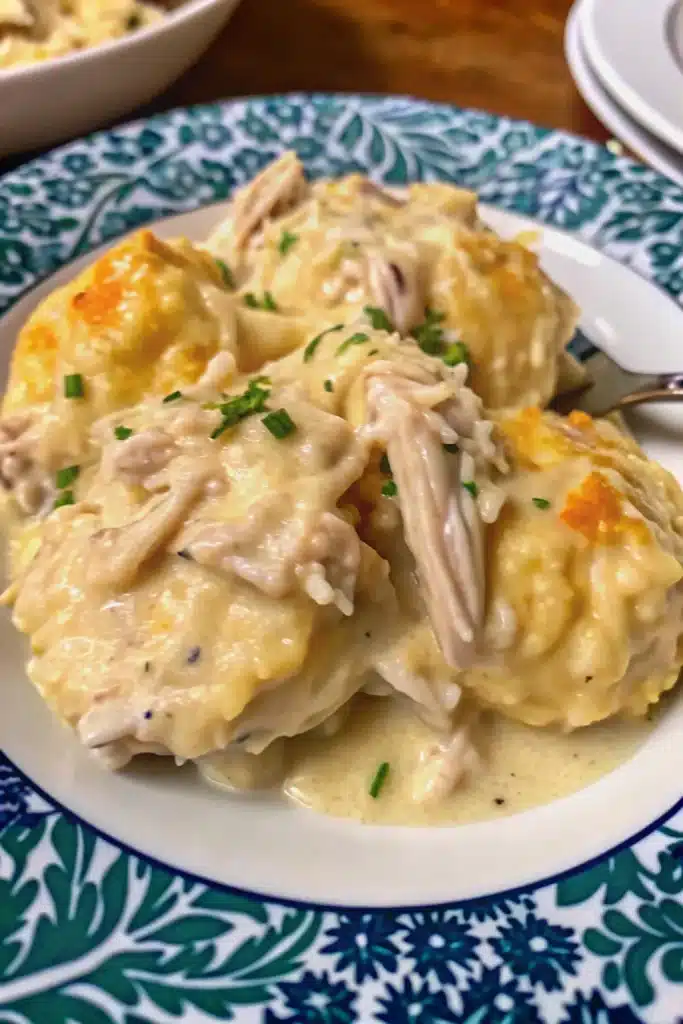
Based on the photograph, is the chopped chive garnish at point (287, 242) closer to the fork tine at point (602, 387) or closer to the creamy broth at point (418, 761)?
the fork tine at point (602, 387)

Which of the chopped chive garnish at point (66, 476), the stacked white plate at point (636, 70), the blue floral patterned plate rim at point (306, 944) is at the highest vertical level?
the stacked white plate at point (636, 70)

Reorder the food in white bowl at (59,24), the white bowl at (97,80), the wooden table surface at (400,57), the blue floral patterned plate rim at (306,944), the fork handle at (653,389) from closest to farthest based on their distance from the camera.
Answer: the blue floral patterned plate rim at (306,944) → the fork handle at (653,389) → the white bowl at (97,80) → the food in white bowl at (59,24) → the wooden table surface at (400,57)

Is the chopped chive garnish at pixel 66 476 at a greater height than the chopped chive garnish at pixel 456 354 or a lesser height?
lesser

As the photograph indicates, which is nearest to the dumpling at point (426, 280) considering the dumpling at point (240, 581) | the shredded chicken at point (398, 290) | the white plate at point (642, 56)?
the shredded chicken at point (398, 290)

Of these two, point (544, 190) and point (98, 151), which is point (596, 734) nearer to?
point (544, 190)

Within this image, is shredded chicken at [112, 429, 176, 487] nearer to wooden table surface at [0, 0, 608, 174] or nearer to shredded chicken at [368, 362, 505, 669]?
shredded chicken at [368, 362, 505, 669]

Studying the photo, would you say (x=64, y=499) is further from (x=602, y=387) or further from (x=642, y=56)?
(x=642, y=56)

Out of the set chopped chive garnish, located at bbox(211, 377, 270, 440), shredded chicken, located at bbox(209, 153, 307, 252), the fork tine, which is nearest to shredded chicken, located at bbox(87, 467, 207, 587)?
chopped chive garnish, located at bbox(211, 377, 270, 440)

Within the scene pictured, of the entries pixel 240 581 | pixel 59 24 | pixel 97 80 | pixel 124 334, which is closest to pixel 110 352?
pixel 124 334
